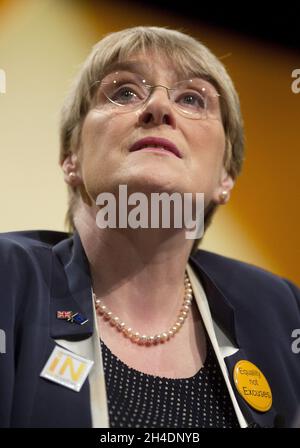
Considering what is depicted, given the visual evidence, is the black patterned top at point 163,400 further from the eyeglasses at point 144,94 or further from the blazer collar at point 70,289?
the eyeglasses at point 144,94

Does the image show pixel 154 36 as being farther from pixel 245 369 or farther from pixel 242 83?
pixel 245 369

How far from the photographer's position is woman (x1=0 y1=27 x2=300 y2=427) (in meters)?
1.09

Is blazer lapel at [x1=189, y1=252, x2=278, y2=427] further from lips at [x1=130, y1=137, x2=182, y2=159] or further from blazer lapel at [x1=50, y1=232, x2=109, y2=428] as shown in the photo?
lips at [x1=130, y1=137, x2=182, y2=159]

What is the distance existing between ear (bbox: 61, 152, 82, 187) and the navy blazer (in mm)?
148

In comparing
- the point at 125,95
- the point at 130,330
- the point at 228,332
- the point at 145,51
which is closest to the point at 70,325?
the point at 130,330

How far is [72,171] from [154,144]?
12.1 inches

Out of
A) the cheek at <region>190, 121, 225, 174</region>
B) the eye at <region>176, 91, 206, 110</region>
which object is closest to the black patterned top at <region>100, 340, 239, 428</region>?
the cheek at <region>190, 121, 225, 174</region>

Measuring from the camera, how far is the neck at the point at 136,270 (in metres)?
1.33

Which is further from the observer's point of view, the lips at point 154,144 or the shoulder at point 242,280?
the shoulder at point 242,280

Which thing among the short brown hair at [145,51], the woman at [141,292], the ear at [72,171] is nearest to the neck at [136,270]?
the woman at [141,292]

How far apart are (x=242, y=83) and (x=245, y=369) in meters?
0.98

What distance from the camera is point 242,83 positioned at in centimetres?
183

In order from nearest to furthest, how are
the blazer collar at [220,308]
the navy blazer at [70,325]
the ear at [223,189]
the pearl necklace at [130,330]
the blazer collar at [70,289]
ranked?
the navy blazer at [70,325] → the blazer collar at [70,289] → the pearl necklace at [130,330] → the blazer collar at [220,308] → the ear at [223,189]
